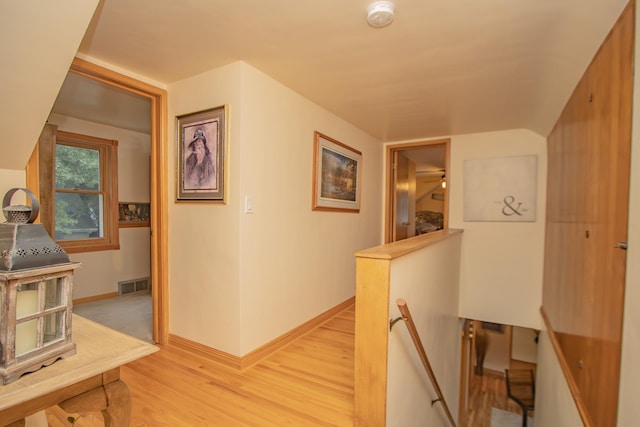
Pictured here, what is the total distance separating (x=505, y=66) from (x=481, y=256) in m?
2.65

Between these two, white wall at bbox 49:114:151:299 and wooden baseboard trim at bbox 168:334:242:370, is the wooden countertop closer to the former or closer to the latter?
wooden baseboard trim at bbox 168:334:242:370

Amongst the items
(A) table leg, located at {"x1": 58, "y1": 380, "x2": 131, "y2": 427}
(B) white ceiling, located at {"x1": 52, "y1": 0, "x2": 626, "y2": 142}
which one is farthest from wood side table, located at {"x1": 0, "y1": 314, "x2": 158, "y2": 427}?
(B) white ceiling, located at {"x1": 52, "y1": 0, "x2": 626, "y2": 142}

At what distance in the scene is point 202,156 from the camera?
92.4 inches

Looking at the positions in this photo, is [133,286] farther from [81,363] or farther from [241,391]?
[81,363]

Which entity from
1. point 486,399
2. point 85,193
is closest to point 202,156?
point 85,193

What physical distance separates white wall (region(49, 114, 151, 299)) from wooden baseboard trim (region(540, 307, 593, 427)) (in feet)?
16.0

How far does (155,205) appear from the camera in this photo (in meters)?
2.55

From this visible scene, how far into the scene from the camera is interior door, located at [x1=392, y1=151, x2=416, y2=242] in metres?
4.70

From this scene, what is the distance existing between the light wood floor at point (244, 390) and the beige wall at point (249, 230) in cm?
19

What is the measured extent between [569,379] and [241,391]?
227cm

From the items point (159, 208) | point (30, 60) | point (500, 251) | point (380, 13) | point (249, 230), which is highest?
point (380, 13)

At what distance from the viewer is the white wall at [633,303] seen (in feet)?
3.85

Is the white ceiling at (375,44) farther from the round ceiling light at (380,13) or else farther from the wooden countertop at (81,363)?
the wooden countertop at (81,363)

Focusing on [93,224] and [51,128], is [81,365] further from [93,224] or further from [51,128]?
[93,224]
